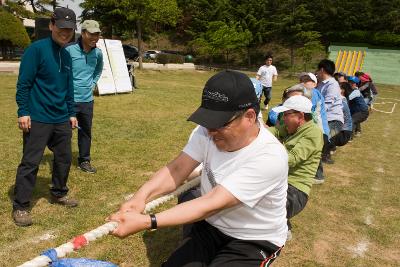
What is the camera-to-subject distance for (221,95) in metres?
2.34

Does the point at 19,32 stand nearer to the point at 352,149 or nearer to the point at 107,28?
the point at 107,28

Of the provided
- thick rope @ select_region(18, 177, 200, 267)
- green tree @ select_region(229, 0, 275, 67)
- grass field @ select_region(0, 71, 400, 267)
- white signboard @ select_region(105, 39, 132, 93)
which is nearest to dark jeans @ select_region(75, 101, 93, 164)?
grass field @ select_region(0, 71, 400, 267)

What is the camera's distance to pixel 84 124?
621 centimetres

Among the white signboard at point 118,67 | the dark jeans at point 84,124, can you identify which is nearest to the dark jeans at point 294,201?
the dark jeans at point 84,124

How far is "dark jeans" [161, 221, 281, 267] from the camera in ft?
8.73

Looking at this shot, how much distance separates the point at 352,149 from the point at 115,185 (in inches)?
252

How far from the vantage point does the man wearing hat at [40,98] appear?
4.30m

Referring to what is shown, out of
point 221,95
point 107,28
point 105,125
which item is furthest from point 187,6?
point 221,95

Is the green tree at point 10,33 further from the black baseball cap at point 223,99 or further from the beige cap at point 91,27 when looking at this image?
the black baseball cap at point 223,99

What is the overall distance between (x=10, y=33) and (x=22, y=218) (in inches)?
1052

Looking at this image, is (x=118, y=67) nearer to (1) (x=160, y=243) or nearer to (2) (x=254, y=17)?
(1) (x=160, y=243)

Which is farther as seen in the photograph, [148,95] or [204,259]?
[148,95]

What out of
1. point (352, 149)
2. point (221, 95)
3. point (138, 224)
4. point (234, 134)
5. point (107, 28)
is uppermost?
point (221, 95)

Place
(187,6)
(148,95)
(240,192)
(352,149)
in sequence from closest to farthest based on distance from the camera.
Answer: (240,192), (352,149), (148,95), (187,6)
